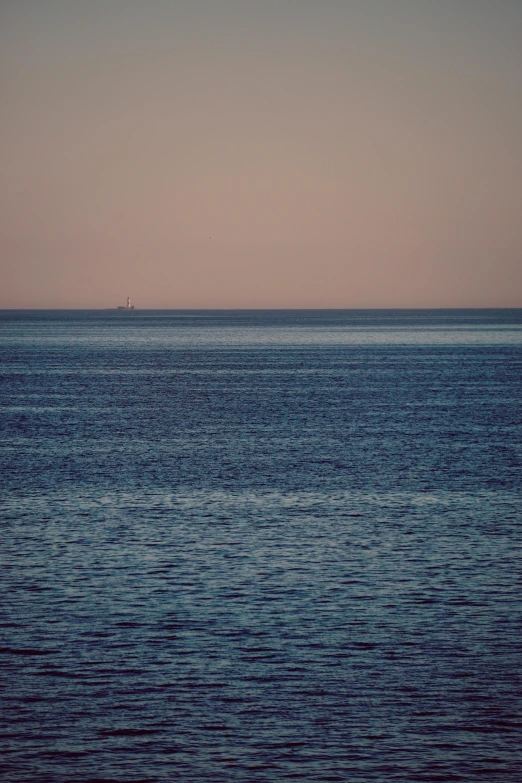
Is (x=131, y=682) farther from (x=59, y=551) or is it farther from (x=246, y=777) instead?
(x=59, y=551)

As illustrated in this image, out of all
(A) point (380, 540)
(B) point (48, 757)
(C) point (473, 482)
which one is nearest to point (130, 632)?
(B) point (48, 757)

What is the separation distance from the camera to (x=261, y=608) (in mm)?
27469

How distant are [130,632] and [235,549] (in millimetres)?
8056

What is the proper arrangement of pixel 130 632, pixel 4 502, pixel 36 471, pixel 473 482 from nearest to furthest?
1. pixel 130 632
2. pixel 4 502
3. pixel 473 482
4. pixel 36 471

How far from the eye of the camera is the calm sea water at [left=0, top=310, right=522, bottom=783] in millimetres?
19719

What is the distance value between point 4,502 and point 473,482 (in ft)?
62.4

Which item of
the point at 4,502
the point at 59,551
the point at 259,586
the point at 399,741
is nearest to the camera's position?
the point at 399,741

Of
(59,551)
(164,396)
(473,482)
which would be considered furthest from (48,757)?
(164,396)

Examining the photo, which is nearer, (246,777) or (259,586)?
(246,777)

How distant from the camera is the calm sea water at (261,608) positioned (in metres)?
19.7

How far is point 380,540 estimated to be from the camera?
114 ft

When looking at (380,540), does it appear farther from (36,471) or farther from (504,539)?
(36,471)

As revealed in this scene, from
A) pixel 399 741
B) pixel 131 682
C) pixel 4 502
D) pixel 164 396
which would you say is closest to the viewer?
pixel 399 741

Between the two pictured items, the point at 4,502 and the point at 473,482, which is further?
the point at 473,482
